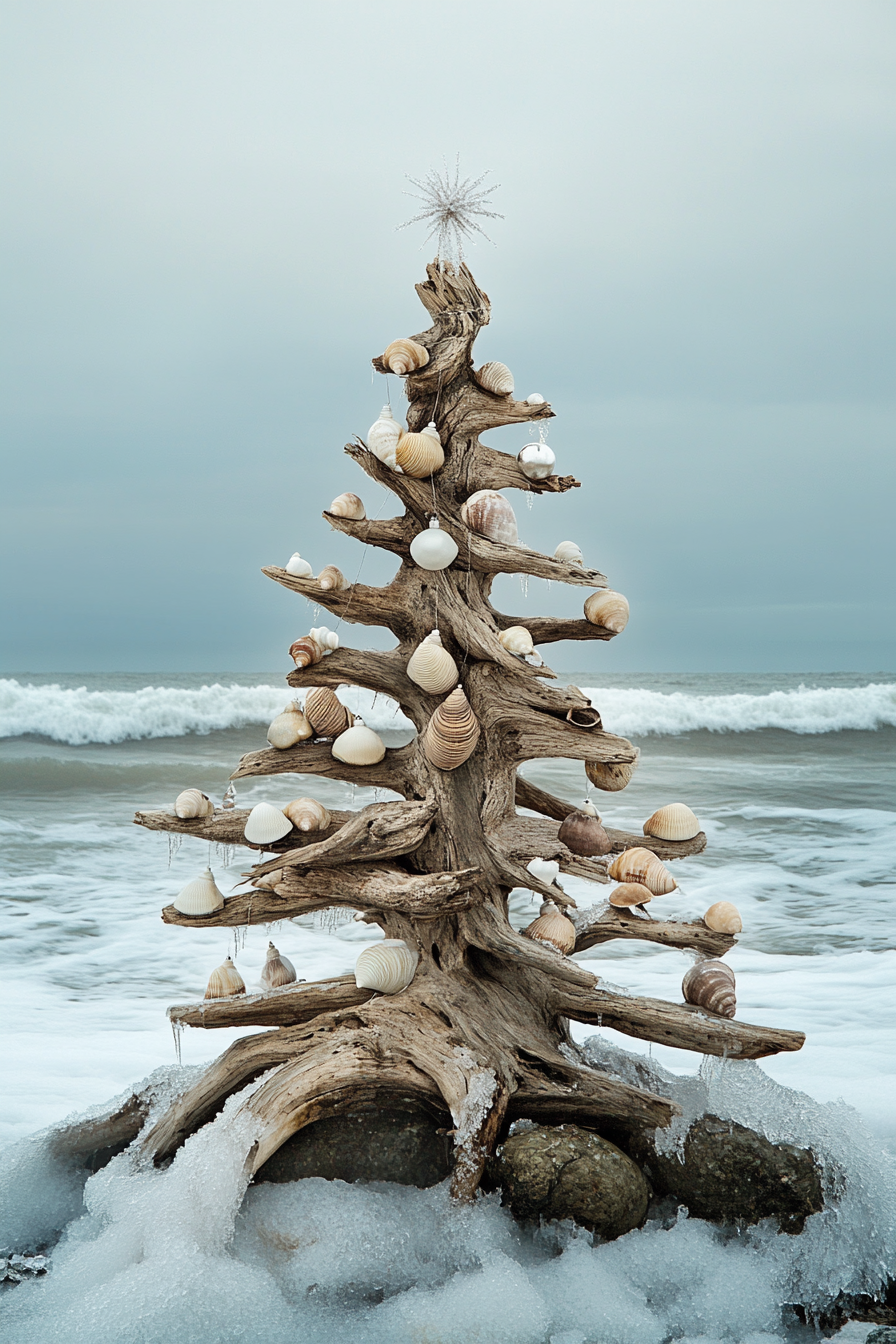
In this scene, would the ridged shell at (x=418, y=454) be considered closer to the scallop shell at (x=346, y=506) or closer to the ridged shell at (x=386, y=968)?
the scallop shell at (x=346, y=506)

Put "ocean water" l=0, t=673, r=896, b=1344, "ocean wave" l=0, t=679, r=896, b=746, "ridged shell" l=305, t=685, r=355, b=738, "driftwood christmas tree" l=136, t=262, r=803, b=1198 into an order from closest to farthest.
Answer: "ocean water" l=0, t=673, r=896, b=1344 < "driftwood christmas tree" l=136, t=262, r=803, b=1198 < "ridged shell" l=305, t=685, r=355, b=738 < "ocean wave" l=0, t=679, r=896, b=746

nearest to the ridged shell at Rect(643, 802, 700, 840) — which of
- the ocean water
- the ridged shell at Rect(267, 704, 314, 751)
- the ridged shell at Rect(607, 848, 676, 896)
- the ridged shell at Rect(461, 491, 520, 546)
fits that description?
the ridged shell at Rect(607, 848, 676, 896)

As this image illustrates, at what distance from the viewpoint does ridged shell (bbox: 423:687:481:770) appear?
3260 millimetres

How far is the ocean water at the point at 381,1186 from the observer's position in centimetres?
275

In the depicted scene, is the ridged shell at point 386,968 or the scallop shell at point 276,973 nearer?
the ridged shell at point 386,968

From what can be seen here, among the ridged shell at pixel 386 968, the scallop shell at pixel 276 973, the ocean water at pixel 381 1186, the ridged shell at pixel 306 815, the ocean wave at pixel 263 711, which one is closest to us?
the ocean water at pixel 381 1186

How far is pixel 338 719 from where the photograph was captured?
3.69 meters

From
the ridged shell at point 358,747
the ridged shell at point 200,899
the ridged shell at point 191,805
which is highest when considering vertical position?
the ridged shell at point 358,747

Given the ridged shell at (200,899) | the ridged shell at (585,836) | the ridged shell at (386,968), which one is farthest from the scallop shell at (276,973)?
the ridged shell at (585,836)

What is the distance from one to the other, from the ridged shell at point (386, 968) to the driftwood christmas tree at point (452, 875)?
0.07 meters

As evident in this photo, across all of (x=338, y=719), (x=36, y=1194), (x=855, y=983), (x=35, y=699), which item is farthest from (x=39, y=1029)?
(x=35, y=699)

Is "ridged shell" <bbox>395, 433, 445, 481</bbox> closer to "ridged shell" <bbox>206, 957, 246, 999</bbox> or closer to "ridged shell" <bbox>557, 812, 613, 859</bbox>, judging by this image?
"ridged shell" <bbox>557, 812, 613, 859</bbox>

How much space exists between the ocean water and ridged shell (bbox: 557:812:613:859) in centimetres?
107

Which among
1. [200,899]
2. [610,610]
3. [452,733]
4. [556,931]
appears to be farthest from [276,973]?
[610,610]
